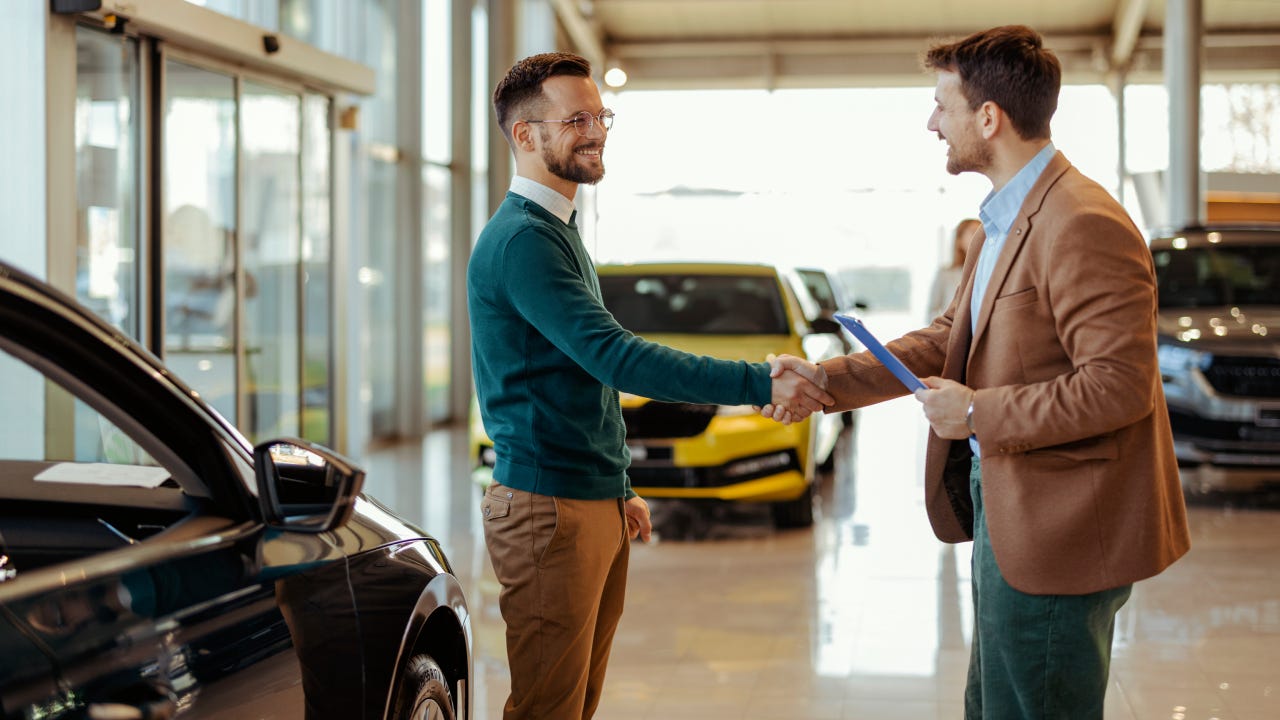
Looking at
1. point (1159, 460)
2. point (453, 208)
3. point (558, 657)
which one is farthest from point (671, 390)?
point (453, 208)

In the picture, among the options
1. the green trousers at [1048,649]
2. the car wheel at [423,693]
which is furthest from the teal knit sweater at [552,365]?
the green trousers at [1048,649]

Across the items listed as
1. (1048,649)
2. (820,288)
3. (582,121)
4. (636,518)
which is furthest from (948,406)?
(820,288)

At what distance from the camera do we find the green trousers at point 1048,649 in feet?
7.15

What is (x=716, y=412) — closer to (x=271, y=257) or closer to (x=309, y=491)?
(x=271, y=257)

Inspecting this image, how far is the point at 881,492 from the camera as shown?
8742 millimetres

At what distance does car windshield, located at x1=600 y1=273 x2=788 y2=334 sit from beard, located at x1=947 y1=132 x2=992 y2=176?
17.6 feet

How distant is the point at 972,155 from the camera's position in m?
2.32

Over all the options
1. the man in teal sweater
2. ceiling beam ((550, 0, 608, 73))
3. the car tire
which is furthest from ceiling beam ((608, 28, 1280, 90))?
the man in teal sweater

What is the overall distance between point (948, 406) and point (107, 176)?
5.80 meters

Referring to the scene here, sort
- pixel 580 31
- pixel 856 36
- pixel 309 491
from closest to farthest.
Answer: pixel 309 491
pixel 580 31
pixel 856 36

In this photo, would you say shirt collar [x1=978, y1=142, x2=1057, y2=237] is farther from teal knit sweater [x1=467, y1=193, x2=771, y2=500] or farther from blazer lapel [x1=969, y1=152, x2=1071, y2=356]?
teal knit sweater [x1=467, y1=193, x2=771, y2=500]

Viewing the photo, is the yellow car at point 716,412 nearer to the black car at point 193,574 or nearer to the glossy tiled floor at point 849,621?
the glossy tiled floor at point 849,621

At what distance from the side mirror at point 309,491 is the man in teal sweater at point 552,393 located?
0.50 m

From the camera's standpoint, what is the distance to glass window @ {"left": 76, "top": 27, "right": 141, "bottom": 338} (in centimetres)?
662
